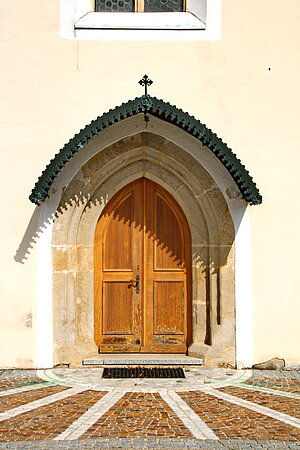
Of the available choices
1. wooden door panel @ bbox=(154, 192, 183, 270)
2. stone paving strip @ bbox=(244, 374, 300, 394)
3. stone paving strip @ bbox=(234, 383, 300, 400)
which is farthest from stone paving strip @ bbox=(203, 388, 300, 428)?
wooden door panel @ bbox=(154, 192, 183, 270)

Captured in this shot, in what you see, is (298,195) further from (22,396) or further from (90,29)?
(22,396)

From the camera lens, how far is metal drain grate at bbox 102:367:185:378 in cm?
688

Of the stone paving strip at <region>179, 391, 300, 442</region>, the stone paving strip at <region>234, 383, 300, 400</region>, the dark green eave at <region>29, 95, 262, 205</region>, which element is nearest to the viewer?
the stone paving strip at <region>179, 391, 300, 442</region>

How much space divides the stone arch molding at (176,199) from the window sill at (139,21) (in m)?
1.27

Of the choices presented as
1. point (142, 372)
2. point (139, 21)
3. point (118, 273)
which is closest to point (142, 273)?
point (118, 273)

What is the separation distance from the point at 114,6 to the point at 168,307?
4.29 metres

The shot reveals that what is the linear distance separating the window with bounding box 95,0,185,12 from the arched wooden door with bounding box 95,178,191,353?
95.1 inches

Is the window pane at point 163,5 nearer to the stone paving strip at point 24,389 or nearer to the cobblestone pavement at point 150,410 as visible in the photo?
the cobblestone pavement at point 150,410

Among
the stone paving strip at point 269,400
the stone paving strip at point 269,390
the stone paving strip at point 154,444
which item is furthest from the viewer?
the stone paving strip at point 269,390

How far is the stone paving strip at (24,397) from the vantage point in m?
5.64

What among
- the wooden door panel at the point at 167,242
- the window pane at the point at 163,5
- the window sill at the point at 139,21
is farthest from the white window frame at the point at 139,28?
the wooden door panel at the point at 167,242

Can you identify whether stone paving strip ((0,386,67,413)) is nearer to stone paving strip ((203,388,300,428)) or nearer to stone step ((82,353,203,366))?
stone step ((82,353,203,366))

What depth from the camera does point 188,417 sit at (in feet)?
17.3

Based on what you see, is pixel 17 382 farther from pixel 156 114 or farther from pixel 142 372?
pixel 156 114
